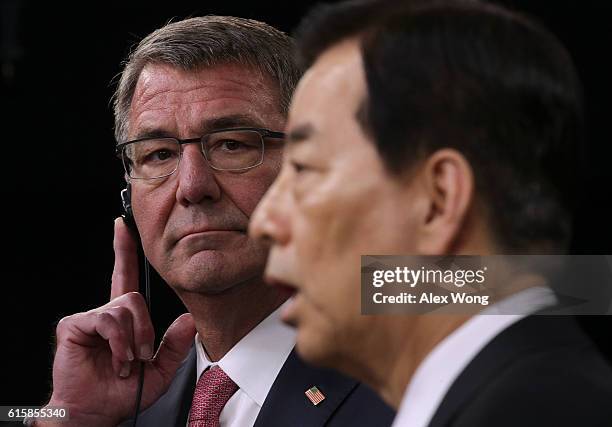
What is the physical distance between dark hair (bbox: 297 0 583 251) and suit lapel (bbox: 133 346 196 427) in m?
1.01

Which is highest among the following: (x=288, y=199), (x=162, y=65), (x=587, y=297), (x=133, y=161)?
(x=162, y=65)

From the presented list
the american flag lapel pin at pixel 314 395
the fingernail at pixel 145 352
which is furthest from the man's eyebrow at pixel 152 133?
the american flag lapel pin at pixel 314 395

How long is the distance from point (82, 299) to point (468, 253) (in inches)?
86.8

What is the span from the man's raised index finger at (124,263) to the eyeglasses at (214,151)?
23 centimetres

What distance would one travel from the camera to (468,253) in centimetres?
96

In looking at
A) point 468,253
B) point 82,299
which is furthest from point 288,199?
point 82,299

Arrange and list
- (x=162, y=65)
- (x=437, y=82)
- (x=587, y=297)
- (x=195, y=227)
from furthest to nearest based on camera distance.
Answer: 1. (x=162, y=65)
2. (x=195, y=227)
3. (x=587, y=297)
4. (x=437, y=82)

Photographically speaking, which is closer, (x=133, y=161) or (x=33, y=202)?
(x=133, y=161)

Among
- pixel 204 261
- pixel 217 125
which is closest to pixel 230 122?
pixel 217 125

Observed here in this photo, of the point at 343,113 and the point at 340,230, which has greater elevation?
the point at 343,113

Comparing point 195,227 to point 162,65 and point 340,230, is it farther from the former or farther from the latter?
point 340,230

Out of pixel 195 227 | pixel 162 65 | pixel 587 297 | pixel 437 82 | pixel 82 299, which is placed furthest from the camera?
pixel 82 299

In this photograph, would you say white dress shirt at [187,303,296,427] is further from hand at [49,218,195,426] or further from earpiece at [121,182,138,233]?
earpiece at [121,182,138,233]

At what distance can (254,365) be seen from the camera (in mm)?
1802
